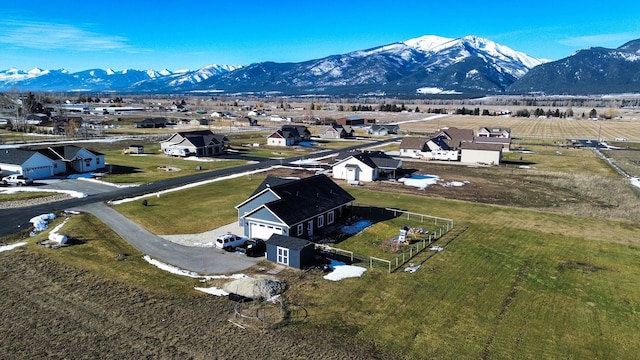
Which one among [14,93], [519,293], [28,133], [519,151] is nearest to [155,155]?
[28,133]

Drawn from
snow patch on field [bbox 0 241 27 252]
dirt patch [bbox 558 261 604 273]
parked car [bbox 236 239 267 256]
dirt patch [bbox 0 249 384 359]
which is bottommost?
dirt patch [bbox 558 261 604 273]

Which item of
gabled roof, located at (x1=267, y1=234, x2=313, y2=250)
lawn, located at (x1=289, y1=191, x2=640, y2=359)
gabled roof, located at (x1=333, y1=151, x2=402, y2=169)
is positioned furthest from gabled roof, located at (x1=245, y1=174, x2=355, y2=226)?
gabled roof, located at (x1=333, y1=151, x2=402, y2=169)

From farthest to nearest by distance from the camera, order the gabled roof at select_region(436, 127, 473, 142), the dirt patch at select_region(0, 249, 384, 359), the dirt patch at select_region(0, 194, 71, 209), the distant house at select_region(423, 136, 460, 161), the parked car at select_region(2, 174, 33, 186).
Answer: the gabled roof at select_region(436, 127, 473, 142) < the distant house at select_region(423, 136, 460, 161) < the parked car at select_region(2, 174, 33, 186) < the dirt patch at select_region(0, 194, 71, 209) < the dirt patch at select_region(0, 249, 384, 359)

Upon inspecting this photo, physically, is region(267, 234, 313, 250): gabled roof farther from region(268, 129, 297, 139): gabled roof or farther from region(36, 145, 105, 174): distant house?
region(268, 129, 297, 139): gabled roof

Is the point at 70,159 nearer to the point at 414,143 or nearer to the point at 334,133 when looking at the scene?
the point at 414,143

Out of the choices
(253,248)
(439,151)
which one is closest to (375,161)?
(439,151)

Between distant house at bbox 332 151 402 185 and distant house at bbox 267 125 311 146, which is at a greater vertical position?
distant house at bbox 267 125 311 146
